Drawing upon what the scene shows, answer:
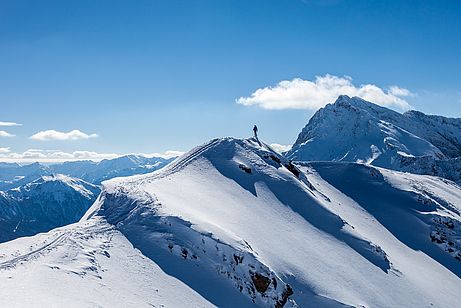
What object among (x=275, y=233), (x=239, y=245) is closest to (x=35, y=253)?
(x=239, y=245)

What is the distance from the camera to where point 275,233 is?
46.1 m

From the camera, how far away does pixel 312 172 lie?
80500 millimetres

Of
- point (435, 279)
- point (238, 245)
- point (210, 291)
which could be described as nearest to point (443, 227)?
point (435, 279)

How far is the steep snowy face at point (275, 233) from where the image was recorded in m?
36.1

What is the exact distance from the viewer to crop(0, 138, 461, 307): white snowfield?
95.4 feet

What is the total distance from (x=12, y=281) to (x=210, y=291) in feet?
46.2

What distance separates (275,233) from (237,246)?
959 centimetres

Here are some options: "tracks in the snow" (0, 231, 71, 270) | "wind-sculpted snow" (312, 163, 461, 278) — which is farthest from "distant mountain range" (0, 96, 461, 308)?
"wind-sculpted snow" (312, 163, 461, 278)

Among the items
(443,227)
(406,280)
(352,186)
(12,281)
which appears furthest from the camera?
(352,186)

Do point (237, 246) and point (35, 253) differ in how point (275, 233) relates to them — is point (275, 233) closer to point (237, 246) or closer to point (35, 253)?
point (237, 246)

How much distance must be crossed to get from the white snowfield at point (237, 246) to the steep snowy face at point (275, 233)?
15 cm

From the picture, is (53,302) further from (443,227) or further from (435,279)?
(443,227)

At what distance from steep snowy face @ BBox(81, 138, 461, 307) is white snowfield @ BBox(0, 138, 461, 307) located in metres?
0.15

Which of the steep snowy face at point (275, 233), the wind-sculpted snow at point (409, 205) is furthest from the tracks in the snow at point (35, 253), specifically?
the wind-sculpted snow at point (409, 205)
